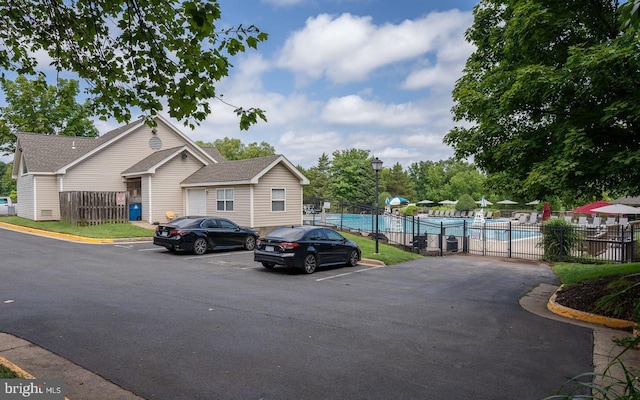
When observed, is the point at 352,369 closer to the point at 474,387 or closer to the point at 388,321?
the point at 474,387

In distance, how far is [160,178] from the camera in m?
25.4

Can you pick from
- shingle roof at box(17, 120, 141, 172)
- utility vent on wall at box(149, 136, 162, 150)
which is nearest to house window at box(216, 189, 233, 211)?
utility vent on wall at box(149, 136, 162, 150)

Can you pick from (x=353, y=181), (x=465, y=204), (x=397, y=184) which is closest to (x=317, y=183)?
(x=353, y=181)

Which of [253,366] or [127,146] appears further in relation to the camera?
[127,146]

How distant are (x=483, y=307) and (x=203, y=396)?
6801 mm

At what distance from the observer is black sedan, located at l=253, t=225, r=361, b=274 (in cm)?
1273

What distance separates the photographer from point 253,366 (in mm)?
5195

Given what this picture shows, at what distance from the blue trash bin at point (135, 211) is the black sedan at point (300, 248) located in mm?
15338

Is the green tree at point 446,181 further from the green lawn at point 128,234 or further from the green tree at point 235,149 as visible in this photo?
the green lawn at point 128,234

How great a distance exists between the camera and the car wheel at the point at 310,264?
43.1 ft

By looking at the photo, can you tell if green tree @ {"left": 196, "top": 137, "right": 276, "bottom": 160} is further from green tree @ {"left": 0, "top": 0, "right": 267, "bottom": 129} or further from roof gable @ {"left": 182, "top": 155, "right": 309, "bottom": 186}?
green tree @ {"left": 0, "top": 0, "right": 267, "bottom": 129}

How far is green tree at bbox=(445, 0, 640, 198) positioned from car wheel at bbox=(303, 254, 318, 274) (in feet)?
18.5

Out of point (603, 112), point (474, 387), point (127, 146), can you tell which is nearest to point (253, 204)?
point (127, 146)

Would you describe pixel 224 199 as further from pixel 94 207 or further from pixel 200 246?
pixel 200 246
